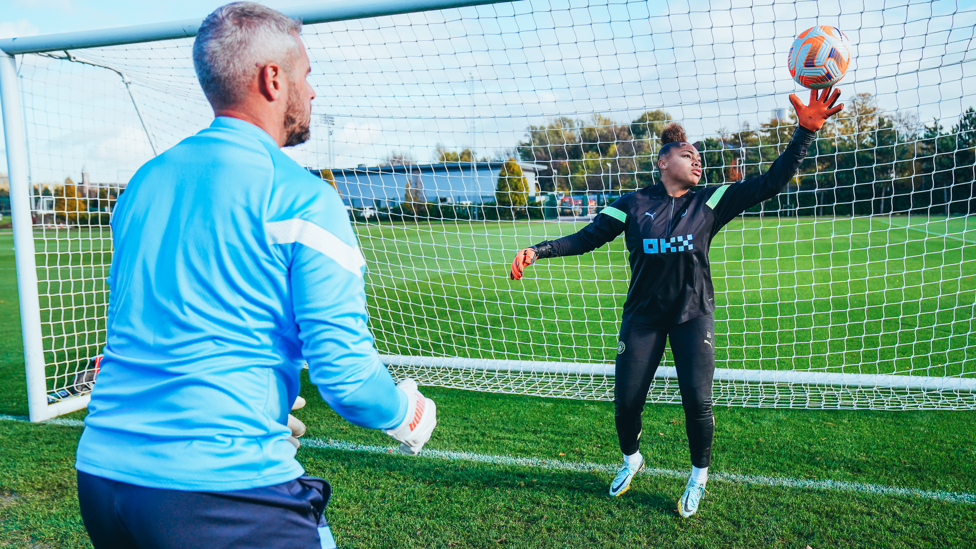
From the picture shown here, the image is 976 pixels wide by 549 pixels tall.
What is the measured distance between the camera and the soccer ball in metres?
3.14

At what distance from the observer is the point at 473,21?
4609mm

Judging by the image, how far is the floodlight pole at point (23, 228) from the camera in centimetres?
475

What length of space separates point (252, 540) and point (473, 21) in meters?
4.19

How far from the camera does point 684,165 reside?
3.41 m

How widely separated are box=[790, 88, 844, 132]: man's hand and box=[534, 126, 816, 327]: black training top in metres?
0.35

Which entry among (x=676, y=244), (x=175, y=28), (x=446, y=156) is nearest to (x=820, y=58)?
→ (x=676, y=244)

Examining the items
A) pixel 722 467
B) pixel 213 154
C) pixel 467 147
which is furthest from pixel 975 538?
pixel 467 147

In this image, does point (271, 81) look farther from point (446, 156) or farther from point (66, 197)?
point (66, 197)

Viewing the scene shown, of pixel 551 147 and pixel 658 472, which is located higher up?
pixel 551 147

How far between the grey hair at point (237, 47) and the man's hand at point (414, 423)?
0.76 meters

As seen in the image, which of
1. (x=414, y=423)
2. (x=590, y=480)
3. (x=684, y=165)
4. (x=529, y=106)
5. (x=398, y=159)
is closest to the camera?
(x=414, y=423)

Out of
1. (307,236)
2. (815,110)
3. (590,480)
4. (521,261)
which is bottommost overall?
(590,480)

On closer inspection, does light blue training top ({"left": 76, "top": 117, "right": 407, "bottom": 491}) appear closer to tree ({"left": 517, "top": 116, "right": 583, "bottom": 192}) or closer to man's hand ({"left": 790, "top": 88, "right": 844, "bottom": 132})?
man's hand ({"left": 790, "top": 88, "right": 844, "bottom": 132})

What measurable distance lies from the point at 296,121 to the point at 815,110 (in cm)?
258
